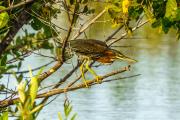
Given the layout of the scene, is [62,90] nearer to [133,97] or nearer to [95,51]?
[95,51]

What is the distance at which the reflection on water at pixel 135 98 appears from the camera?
1738 cm

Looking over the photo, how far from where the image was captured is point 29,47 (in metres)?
6.09

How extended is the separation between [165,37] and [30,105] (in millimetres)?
31351

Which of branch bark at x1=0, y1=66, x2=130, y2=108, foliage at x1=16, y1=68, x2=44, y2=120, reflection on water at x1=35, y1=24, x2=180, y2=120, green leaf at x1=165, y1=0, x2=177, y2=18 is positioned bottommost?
reflection on water at x1=35, y1=24, x2=180, y2=120

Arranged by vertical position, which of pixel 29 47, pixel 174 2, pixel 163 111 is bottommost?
pixel 163 111

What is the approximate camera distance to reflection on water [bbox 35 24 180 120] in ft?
57.0

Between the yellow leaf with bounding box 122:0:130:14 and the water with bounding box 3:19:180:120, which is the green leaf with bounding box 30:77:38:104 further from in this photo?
the water with bounding box 3:19:180:120

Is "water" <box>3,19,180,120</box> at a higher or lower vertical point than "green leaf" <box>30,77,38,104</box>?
lower

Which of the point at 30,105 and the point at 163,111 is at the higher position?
the point at 30,105

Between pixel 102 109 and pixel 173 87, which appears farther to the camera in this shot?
pixel 173 87

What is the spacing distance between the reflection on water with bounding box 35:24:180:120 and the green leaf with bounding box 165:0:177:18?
12.2 metres

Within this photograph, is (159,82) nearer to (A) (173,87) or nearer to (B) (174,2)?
(A) (173,87)

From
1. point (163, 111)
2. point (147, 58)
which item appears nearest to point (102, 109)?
point (163, 111)

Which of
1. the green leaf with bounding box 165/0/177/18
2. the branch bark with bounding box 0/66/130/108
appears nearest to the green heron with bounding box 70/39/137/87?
the branch bark with bounding box 0/66/130/108
